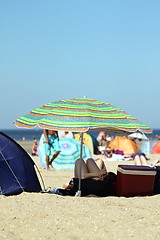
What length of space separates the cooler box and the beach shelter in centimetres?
68

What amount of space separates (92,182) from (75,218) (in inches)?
84.9

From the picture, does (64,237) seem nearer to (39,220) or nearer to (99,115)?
(39,220)

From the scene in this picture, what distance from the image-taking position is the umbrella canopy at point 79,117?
7359 mm

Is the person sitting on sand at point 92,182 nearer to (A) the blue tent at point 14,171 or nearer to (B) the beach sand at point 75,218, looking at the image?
(A) the blue tent at point 14,171

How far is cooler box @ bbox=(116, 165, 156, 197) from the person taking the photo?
7.98m

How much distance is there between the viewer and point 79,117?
7480 millimetres

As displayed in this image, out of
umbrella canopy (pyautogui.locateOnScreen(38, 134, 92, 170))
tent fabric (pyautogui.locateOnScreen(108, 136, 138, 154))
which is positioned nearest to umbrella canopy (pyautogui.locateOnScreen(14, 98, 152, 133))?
umbrella canopy (pyautogui.locateOnScreen(38, 134, 92, 170))

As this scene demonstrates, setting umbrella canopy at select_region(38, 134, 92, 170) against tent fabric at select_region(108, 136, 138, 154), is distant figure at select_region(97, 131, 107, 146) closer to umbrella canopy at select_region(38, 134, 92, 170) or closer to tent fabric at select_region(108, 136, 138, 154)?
tent fabric at select_region(108, 136, 138, 154)

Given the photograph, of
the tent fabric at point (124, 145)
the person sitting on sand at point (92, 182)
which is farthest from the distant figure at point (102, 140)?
the person sitting on sand at point (92, 182)

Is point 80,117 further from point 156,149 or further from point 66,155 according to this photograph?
point 156,149

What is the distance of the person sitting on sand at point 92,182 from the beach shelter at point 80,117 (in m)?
0.26

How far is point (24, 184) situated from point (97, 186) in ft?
3.96

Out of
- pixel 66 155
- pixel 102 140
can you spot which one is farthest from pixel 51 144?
pixel 102 140

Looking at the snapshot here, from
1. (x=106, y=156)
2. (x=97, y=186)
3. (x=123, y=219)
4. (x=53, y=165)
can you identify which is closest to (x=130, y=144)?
(x=106, y=156)
